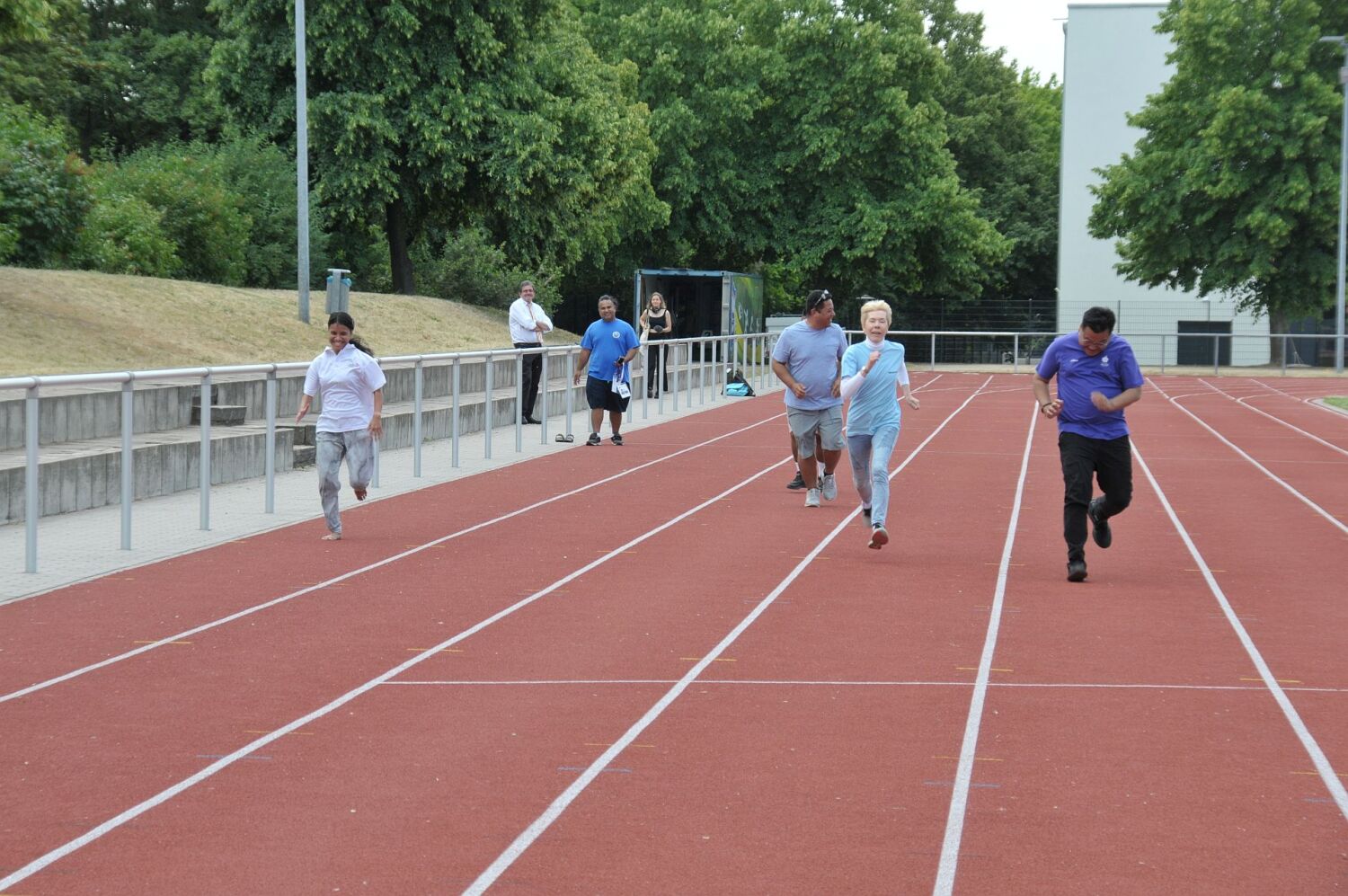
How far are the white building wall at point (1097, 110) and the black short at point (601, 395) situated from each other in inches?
1584

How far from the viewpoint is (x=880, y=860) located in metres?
5.14

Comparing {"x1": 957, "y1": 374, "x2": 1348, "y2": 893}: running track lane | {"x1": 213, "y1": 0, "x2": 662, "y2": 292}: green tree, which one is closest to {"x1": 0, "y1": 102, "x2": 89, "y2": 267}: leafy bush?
{"x1": 213, "y1": 0, "x2": 662, "y2": 292}: green tree

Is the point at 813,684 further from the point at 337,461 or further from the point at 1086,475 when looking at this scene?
the point at 337,461

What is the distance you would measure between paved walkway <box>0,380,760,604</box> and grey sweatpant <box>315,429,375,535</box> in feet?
2.50

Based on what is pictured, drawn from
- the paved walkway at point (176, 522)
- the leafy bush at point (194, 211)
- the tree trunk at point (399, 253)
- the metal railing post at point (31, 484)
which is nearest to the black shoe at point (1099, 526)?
the paved walkway at point (176, 522)

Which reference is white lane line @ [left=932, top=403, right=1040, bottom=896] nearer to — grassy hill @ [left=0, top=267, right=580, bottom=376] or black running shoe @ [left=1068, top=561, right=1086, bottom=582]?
black running shoe @ [left=1068, top=561, right=1086, bottom=582]

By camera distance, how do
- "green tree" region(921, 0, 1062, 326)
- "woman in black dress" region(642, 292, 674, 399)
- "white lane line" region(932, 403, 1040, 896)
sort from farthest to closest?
"green tree" region(921, 0, 1062, 326)
"woman in black dress" region(642, 292, 674, 399)
"white lane line" region(932, 403, 1040, 896)

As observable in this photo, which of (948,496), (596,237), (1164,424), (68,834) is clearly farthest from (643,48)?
(68,834)

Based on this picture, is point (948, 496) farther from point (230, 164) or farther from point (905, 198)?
point (905, 198)

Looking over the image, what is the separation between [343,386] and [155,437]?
3.95 m

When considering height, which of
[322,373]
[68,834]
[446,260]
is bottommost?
[68,834]

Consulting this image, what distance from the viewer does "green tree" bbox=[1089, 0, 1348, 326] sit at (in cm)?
4762

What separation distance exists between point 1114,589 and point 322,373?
577cm

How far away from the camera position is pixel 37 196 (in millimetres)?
23906
